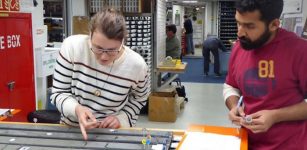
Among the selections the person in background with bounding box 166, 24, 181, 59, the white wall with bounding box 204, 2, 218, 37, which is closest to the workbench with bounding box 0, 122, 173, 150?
the person in background with bounding box 166, 24, 181, 59

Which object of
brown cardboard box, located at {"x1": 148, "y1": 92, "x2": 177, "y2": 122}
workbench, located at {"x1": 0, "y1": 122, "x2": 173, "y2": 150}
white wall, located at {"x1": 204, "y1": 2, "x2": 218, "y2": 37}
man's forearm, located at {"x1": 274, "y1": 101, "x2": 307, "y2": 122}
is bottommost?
brown cardboard box, located at {"x1": 148, "y1": 92, "x2": 177, "y2": 122}

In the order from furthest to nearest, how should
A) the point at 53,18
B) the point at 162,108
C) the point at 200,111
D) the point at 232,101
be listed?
the point at 53,18
the point at 200,111
the point at 162,108
the point at 232,101

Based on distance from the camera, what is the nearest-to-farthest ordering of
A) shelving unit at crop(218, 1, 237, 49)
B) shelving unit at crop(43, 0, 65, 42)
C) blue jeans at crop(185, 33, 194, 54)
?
1. shelving unit at crop(43, 0, 65, 42)
2. shelving unit at crop(218, 1, 237, 49)
3. blue jeans at crop(185, 33, 194, 54)

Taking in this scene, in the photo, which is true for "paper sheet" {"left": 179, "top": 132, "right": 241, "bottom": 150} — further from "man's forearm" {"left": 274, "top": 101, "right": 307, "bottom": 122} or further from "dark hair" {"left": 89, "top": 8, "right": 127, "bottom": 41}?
"dark hair" {"left": 89, "top": 8, "right": 127, "bottom": 41}

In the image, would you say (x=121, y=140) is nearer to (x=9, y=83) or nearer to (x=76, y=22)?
(x=9, y=83)

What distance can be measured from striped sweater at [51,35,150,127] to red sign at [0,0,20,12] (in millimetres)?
2018

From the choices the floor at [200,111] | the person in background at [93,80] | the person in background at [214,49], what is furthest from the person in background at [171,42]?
the person in background at [93,80]

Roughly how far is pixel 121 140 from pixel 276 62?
0.74 meters

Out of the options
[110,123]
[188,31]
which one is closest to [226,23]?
[188,31]

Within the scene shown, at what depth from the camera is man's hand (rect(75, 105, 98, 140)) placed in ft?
5.17

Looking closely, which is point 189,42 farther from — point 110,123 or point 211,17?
point 110,123

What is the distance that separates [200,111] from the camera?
20.5 feet

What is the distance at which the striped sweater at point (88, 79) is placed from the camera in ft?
5.72

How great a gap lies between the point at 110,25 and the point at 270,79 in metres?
0.73
